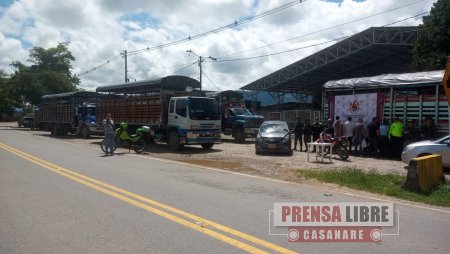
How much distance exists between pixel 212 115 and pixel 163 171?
7.21 metres

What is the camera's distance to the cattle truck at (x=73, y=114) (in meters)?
28.1

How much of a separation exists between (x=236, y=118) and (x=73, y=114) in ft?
41.5

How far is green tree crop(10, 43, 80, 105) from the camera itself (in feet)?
160

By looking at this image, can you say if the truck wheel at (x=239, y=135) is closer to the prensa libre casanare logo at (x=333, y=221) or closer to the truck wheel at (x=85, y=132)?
the truck wheel at (x=85, y=132)

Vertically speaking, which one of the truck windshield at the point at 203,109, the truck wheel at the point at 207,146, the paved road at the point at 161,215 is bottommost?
the paved road at the point at 161,215

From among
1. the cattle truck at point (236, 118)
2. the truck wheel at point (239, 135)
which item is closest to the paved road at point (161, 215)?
the truck wheel at point (239, 135)

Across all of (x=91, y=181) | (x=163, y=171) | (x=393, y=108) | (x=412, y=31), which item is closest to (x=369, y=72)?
(x=412, y=31)

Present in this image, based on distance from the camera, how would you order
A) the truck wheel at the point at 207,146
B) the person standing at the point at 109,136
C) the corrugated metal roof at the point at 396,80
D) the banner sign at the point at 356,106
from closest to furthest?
the corrugated metal roof at the point at 396,80 → the person standing at the point at 109,136 → the banner sign at the point at 356,106 → the truck wheel at the point at 207,146

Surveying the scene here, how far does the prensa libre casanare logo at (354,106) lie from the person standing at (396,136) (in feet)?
8.00

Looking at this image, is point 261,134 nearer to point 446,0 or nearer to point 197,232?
point 197,232

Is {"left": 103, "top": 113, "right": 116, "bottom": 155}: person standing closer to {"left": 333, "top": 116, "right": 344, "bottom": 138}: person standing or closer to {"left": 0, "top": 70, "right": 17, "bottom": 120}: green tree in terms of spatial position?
{"left": 333, "top": 116, "right": 344, "bottom": 138}: person standing

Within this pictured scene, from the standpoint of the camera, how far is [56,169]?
1180 cm

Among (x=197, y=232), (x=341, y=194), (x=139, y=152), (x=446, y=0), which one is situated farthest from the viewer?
→ (x=446, y=0)

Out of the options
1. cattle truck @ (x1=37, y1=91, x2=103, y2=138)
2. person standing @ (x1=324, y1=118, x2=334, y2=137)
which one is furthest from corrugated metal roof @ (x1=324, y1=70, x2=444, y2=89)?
cattle truck @ (x1=37, y1=91, x2=103, y2=138)
